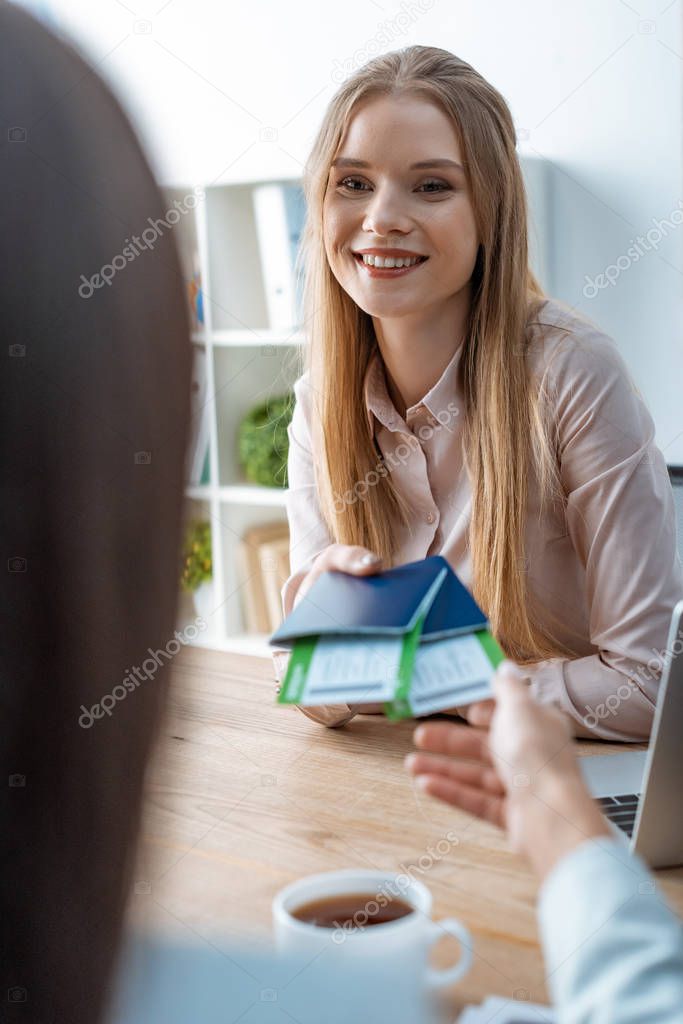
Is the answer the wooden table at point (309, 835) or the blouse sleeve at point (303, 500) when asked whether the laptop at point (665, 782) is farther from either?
the blouse sleeve at point (303, 500)

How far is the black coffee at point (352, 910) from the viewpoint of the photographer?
2.51 ft

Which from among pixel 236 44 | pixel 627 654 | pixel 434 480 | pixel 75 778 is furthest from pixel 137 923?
pixel 236 44

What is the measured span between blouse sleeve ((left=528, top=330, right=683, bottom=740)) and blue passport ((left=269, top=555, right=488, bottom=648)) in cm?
50

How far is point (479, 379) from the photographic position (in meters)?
1.73

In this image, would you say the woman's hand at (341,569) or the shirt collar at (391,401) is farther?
the shirt collar at (391,401)

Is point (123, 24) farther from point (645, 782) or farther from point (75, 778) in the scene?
point (75, 778)

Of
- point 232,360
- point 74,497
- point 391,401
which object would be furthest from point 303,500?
point 232,360

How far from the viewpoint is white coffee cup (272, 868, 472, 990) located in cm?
68

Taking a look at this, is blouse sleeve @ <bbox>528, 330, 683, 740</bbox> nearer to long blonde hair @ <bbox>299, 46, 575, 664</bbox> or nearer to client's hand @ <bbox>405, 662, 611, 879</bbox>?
long blonde hair @ <bbox>299, 46, 575, 664</bbox>

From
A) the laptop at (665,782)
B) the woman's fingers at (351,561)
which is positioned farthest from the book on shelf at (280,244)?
the laptop at (665,782)

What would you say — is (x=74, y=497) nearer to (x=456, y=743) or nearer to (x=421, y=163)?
(x=456, y=743)

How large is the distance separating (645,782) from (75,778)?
2.20 ft

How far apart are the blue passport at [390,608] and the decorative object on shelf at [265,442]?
242 centimetres

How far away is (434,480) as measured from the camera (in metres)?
1.76
